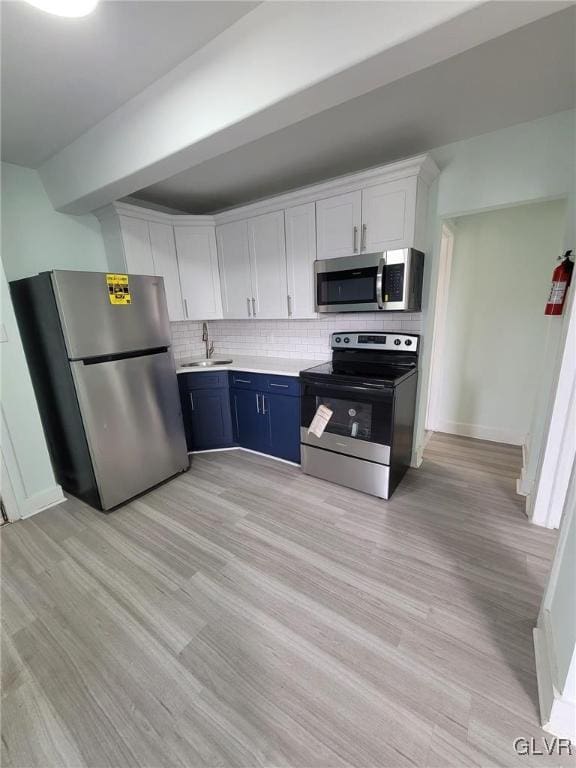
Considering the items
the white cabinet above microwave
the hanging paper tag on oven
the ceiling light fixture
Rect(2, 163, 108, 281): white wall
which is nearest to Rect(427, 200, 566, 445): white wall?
the white cabinet above microwave

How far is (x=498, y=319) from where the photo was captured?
3035mm

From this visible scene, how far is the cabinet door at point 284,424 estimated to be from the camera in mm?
2686

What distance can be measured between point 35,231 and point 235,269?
5.32 ft

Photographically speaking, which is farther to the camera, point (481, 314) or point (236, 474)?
point (481, 314)

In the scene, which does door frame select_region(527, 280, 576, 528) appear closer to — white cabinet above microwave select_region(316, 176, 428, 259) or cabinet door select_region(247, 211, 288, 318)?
white cabinet above microwave select_region(316, 176, 428, 259)

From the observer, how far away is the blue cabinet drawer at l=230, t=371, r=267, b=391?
2.80 metres

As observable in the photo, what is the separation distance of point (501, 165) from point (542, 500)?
225cm

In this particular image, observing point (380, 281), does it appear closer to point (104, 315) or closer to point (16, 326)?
point (104, 315)

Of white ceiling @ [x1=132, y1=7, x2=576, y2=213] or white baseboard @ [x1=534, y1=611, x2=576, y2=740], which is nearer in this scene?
white baseboard @ [x1=534, y1=611, x2=576, y2=740]

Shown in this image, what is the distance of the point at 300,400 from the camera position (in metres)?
2.59

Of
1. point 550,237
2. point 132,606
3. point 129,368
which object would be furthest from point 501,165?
point 132,606

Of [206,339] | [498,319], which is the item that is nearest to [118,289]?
[206,339]

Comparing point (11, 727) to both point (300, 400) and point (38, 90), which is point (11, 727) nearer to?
point (300, 400)

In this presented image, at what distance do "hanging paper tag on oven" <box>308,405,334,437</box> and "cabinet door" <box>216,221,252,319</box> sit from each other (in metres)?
1.31
